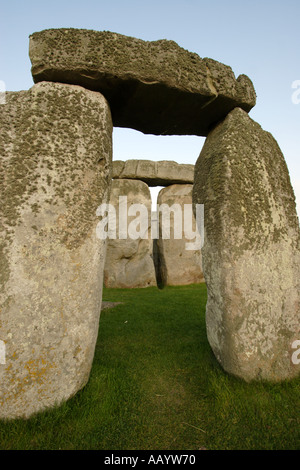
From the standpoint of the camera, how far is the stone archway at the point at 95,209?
5.70 feet

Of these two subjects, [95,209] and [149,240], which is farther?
[149,240]

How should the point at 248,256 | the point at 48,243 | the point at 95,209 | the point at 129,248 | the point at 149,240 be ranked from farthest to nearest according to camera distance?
1. the point at 149,240
2. the point at 129,248
3. the point at 248,256
4. the point at 95,209
5. the point at 48,243

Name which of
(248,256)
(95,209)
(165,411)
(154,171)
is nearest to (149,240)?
(154,171)

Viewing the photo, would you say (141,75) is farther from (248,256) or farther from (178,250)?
(178,250)

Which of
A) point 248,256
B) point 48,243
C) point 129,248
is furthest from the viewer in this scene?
point 129,248

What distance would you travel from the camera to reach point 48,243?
1.81m

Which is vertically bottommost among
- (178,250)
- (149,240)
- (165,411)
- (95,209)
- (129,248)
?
(165,411)

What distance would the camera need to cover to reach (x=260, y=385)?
1967 millimetres

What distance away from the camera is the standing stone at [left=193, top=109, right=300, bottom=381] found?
6.68 ft

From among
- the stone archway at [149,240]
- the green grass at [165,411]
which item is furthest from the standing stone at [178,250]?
the green grass at [165,411]

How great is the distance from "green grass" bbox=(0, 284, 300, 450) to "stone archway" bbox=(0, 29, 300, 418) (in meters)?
0.11

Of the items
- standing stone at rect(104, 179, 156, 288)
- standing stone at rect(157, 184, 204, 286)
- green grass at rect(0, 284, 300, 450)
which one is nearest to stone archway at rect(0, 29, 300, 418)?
green grass at rect(0, 284, 300, 450)

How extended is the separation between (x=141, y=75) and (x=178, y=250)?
242 inches
